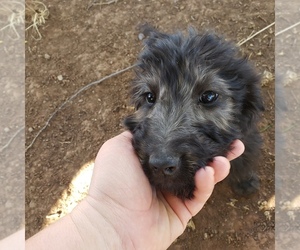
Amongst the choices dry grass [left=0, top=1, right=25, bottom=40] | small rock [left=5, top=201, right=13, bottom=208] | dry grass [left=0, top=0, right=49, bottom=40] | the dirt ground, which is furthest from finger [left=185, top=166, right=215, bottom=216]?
dry grass [left=0, top=1, right=25, bottom=40]

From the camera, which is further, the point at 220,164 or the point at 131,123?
the point at 131,123

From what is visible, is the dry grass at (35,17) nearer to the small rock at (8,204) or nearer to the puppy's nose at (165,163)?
the small rock at (8,204)

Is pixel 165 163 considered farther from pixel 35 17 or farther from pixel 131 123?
pixel 35 17

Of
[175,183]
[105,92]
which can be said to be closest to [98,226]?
[175,183]

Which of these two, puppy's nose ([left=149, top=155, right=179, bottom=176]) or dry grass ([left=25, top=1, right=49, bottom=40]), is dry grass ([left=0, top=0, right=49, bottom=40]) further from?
puppy's nose ([left=149, top=155, right=179, bottom=176])

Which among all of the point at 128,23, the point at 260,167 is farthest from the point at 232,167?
the point at 128,23

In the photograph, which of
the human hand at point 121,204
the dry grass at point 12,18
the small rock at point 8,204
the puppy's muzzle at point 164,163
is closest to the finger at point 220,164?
the human hand at point 121,204

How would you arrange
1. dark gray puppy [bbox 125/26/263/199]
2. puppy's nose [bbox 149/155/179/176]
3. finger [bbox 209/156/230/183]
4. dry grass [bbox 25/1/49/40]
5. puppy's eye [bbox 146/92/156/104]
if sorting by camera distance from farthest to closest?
1. dry grass [bbox 25/1/49/40]
2. puppy's eye [bbox 146/92/156/104]
3. finger [bbox 209/156/230/183]
4. dark gray puppy [bbox 125/26/263/199]
5. puppy's nose [bbox 149/155/179/176]

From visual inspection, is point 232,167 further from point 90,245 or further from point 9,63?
point 9,63
